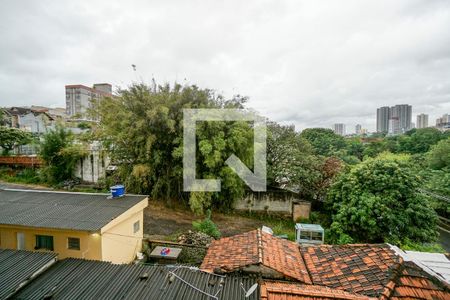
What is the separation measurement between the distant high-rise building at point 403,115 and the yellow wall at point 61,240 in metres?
81.0

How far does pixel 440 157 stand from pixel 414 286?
19754mm

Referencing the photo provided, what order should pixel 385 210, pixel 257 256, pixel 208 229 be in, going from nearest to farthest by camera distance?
1. pixel 257 256
2. pixel 385 210
3. pixel 208 229

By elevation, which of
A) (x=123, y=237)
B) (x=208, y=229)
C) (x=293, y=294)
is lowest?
(x=208, y=229)

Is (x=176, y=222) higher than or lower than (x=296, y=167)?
lower

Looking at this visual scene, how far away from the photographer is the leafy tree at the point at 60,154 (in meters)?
13.5

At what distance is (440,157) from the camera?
17.4m

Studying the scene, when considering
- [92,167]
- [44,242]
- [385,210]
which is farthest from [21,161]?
[385,210]

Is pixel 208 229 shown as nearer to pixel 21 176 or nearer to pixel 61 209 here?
pixel 61 209

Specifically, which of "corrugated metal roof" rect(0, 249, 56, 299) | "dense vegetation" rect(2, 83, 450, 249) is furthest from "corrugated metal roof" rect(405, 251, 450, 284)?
"corrugated metal roof" rect(0, 249, 56, 299)

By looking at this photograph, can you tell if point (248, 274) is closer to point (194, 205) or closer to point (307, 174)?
point (194, 205)

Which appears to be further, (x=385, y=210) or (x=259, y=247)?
(x=385, y=210)

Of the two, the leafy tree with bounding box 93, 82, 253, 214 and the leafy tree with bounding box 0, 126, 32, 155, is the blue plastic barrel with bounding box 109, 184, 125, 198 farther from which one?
the leafy tree with bounding box 0, 126, 32, 155

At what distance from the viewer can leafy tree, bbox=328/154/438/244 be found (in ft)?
26.5

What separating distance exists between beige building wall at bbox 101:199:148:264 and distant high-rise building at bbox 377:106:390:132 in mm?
83556
